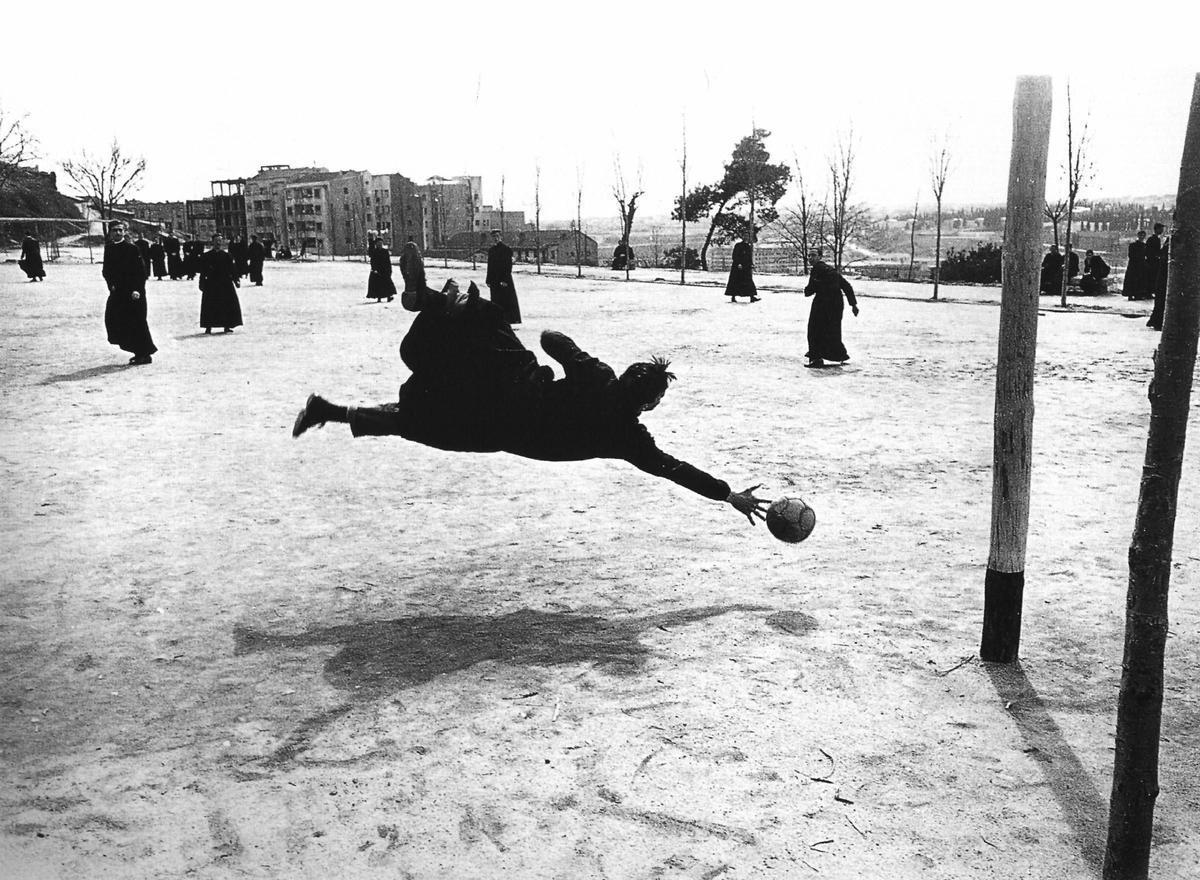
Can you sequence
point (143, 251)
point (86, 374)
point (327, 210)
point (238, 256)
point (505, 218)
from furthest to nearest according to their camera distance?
point (505, 218)
point (327, 210)
point (238, 256)
point (143, 251)
point (86, 374)

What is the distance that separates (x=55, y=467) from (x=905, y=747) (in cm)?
694

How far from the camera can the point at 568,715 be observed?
163 inches

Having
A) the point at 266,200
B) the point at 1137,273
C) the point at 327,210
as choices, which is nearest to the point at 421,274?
the point at 1137,273

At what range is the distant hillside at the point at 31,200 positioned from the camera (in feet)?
173

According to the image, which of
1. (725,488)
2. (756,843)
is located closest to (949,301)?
(725,488)

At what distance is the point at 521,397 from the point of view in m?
4.87

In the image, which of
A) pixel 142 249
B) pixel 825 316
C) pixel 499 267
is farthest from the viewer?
pixel 142 249

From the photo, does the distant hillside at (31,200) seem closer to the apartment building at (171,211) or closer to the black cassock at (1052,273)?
the black cassock at (1052,273)

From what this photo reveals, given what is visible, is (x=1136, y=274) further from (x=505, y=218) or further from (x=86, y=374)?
(x=505, y=218)

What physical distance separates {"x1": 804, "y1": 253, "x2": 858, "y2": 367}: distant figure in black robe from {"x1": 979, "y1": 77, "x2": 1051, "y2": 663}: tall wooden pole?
9.29m

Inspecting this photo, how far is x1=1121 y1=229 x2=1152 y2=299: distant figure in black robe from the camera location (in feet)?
82.5

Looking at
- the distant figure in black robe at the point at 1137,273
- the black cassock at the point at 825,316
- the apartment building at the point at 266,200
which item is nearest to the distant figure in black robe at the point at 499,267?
the black cassock at the point at 825,316

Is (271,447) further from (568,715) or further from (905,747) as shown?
(905,747)

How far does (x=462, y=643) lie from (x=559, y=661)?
0.50 metres
